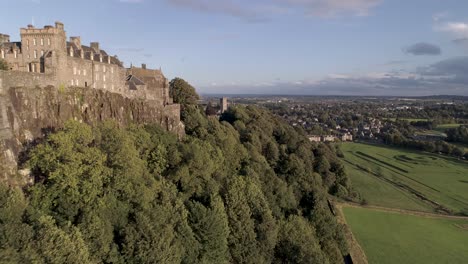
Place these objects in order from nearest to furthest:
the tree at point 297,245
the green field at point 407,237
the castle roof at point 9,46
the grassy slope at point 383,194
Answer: the tree at point 297,245 → the castle roof at point 9,46 → the green field at point 407,237 → the grassy slope at point 383,194

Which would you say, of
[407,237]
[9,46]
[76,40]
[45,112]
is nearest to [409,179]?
[407,237]

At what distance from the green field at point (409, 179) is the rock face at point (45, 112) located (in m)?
37.3

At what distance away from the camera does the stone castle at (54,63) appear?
87.1 ft

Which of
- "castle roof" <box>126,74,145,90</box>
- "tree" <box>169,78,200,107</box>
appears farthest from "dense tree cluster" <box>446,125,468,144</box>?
"castle roof" <box>126,74,145,90</box>

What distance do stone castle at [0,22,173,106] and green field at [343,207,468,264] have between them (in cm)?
3175

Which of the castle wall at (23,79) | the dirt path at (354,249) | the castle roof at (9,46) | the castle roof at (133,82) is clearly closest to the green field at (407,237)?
the dirt path at (354,249)

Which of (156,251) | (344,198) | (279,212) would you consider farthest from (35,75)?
(344,198)

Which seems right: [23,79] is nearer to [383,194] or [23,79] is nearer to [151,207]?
[151,207]

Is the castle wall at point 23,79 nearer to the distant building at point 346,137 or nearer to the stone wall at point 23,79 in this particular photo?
the stone wall at point 23,79

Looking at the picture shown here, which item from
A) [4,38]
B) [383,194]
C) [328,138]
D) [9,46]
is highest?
[4,38]

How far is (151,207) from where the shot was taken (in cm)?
2441

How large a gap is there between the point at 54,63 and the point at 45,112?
4939 mm

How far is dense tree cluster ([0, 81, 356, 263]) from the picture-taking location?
61.1 ft

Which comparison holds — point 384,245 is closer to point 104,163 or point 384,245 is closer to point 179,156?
point 179,156
